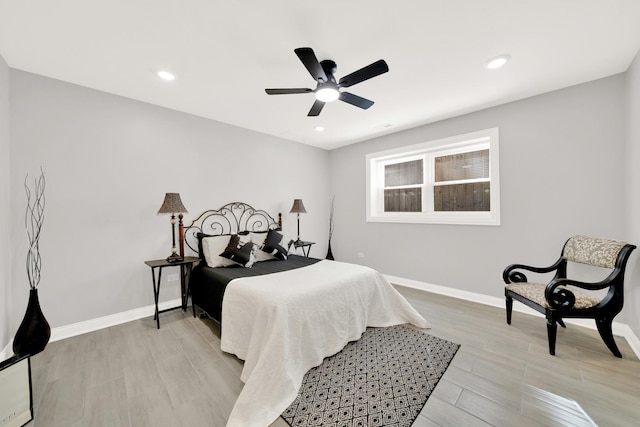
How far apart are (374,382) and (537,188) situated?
2.94 meters

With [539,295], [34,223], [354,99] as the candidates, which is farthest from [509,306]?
[34,223]

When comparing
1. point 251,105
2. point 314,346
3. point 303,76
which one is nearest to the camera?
point 314,346

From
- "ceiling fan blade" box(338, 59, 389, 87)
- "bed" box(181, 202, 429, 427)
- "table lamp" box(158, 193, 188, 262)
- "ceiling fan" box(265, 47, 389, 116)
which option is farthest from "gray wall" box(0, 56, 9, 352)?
"ceiling fan blade" box(338, 59, 389, 87)

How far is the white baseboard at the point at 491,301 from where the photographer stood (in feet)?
7.84

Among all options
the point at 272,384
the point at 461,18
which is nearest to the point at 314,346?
the point at 272,384

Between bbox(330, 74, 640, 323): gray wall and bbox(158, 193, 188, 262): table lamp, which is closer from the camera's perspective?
bbox(330, 74, 640, 323): gray wall

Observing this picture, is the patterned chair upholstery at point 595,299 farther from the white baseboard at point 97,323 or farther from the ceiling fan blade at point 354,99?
the white baseboard at point 97,323

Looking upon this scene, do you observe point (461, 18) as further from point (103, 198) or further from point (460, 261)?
point (103, 198)

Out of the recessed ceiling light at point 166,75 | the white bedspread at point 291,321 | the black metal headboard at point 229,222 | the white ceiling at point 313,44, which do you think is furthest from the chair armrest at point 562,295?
the recessed ceiling light at point 166,75

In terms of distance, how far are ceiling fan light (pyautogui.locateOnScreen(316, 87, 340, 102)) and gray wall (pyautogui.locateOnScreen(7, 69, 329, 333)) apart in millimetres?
2107

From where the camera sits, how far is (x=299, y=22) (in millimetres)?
1823

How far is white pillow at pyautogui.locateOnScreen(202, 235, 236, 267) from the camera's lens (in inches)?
124

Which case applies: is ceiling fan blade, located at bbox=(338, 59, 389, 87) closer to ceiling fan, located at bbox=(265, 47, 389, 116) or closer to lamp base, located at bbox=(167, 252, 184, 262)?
ceiling fan, located at bbox=(265, 47, 389, 116)

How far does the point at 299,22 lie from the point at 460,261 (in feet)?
11.6
